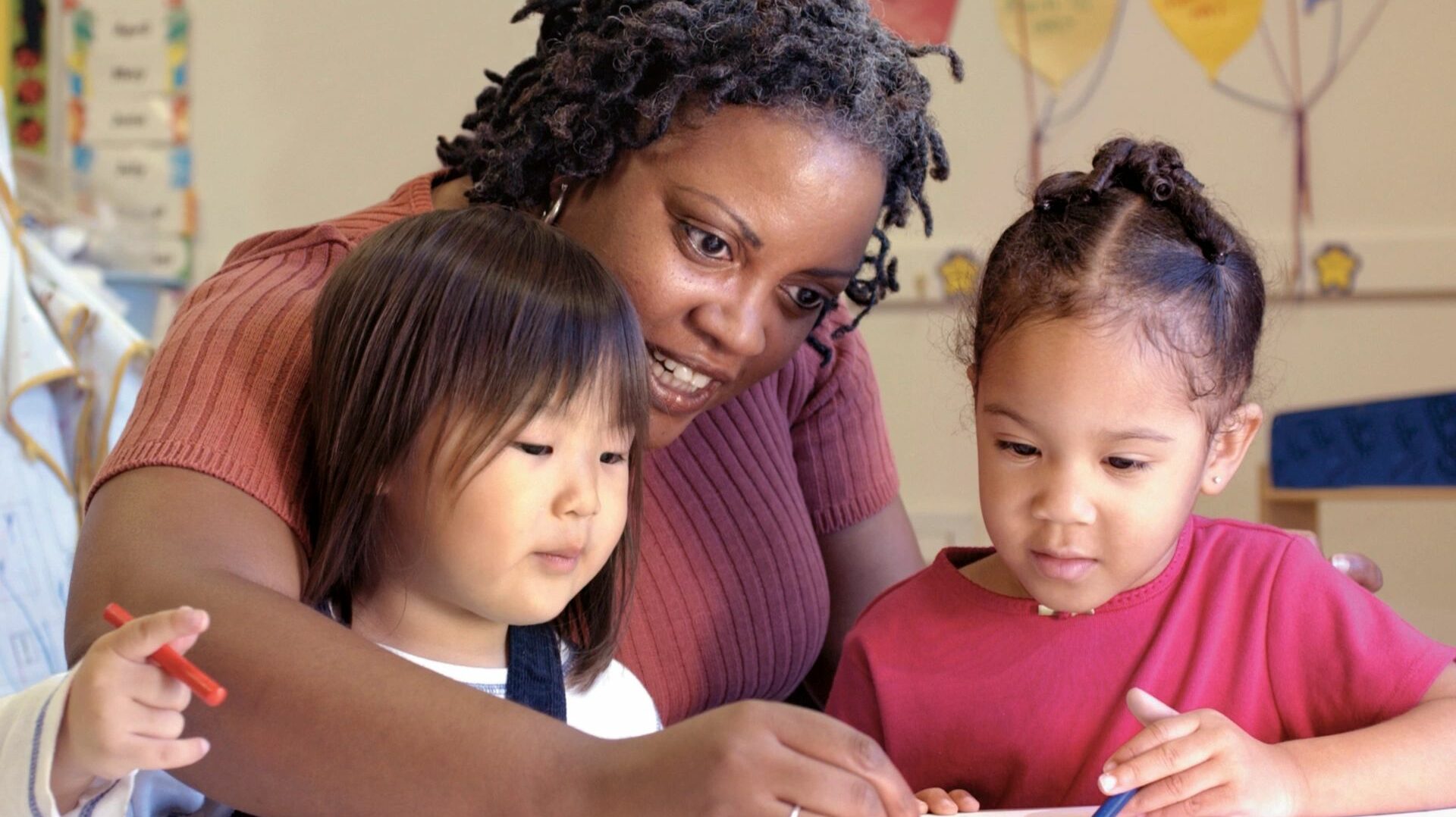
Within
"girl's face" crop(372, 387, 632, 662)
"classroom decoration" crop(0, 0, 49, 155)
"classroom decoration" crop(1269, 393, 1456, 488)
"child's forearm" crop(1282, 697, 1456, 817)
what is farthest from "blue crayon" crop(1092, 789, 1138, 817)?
"classroom decoration" crop(0, 0, 49, 155)

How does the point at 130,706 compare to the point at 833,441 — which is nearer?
the point at 130,706

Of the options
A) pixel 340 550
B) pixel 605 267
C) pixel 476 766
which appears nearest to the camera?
pixel 476 766

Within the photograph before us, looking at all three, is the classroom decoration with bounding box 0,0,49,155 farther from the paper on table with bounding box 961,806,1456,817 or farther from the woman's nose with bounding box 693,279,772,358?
the paper on table with bounding box 961,806,1456,817

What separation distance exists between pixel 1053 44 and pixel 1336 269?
58cm

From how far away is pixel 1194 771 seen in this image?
791 mm

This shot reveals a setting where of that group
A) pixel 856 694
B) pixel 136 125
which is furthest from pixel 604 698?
pixel 136 125

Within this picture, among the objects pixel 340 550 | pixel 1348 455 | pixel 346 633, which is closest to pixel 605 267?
pixel 340 550

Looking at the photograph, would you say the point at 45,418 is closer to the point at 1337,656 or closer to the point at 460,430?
the point at 460,430

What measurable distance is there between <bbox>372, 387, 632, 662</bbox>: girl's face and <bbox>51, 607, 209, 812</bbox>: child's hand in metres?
0.28

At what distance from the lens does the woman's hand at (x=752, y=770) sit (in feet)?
1.91

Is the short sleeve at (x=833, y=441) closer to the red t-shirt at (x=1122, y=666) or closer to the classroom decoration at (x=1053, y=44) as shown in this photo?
the red t-shirt at (x=1122, y=666)

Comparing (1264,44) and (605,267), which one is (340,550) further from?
(1264,44)

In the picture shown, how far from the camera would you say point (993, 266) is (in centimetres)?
105

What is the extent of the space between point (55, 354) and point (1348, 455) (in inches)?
64.5
